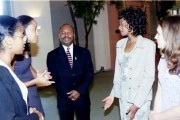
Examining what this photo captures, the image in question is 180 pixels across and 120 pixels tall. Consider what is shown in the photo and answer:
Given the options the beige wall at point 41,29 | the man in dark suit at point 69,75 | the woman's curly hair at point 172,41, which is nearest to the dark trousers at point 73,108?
the man in dark suit at point 69,75

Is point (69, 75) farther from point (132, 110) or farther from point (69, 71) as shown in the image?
point (132, 110)

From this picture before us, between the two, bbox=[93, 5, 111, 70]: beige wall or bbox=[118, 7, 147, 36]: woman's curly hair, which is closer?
bbox=[118, 7, 147, 36]: woman's curly hair

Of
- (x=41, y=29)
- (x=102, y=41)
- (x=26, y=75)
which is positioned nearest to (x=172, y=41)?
(x=26, y=75)

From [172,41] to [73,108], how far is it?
5.44 feet

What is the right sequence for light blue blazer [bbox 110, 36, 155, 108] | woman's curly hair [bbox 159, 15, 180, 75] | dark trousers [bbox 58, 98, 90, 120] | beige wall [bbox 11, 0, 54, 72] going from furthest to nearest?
1. beige wall [bbox 11, 0, 54, 72]
2. dark trousers [bbox 58, 98, 90, 120]
3. light blue blazer [bbox 110, 36, 155, 108]
4. woman's curly hair [bbox 159, 15, 180, 75]

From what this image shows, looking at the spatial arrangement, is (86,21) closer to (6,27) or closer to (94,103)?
(94,103)

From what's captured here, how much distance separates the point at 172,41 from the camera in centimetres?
169

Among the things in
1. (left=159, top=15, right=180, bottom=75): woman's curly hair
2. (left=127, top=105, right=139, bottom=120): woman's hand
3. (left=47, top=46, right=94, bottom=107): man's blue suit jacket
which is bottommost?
(left=127, top=105, right=139, bottom=120): woman's hand

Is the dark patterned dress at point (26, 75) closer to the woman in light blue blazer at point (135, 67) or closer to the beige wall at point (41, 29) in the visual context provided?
the woman in light blue blazer at point (135, 67)

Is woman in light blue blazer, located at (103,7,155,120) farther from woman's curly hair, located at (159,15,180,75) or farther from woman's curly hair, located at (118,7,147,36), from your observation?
woman's curly hair, located at (159,15,180,75)

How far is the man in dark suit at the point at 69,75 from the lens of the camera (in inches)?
117

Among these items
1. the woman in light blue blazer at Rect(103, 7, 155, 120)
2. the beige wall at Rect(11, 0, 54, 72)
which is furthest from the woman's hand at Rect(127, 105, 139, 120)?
the beige wall at Rect(11, 0, 54, 72)

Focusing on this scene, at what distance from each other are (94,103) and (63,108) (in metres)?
2.35

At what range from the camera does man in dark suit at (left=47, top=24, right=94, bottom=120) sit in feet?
9.76
